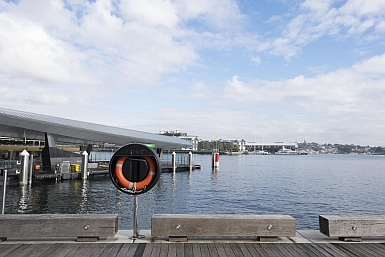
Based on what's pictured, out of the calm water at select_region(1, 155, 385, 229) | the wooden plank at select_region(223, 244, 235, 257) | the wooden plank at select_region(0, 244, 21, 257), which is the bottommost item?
the calm water at select_region(1, 155, 385, 229)

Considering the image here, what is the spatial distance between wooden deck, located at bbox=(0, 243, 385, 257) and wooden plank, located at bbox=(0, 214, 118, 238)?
0.23 meters

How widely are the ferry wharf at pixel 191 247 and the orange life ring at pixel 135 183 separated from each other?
4.09ft

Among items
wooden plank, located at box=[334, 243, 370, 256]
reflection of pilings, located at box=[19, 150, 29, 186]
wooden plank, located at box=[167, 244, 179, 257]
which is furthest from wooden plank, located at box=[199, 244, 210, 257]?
reflection of pilings, located at box=[19, 150, 29, 186]

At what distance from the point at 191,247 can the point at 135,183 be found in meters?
2.00

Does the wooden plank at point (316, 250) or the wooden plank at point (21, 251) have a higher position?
the wooden plank at point (21, 251)

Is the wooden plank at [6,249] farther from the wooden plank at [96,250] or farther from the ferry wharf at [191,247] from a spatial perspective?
the wooden plank at [96,250]

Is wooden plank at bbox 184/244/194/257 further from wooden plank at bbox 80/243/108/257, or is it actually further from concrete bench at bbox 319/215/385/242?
concrete bench at bbox 319/215/385/242

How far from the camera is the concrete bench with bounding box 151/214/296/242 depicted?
720 centimetres

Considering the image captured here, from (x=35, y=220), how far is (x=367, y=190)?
148 feet

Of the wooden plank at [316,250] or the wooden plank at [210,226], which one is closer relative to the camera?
the wooden plank at [316,250]

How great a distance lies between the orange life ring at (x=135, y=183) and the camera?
7.66 m

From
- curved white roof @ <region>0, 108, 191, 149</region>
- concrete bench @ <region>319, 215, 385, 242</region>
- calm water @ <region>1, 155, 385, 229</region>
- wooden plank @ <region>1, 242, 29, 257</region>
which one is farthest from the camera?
curved white roof @ <region>0, 108, 191, 149</region>

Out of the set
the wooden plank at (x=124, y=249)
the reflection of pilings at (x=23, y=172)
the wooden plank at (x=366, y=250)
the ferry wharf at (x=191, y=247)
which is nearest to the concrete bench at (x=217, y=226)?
the ferry wharf at (x=191, y=247)

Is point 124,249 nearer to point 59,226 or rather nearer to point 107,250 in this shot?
point 107,250
